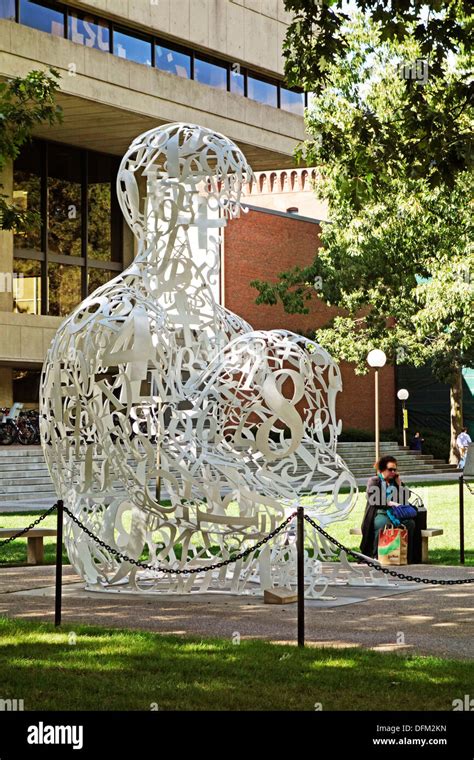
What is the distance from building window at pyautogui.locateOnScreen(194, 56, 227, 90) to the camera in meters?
37.2

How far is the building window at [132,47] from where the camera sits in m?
34.4

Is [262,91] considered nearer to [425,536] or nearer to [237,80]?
[237,80]

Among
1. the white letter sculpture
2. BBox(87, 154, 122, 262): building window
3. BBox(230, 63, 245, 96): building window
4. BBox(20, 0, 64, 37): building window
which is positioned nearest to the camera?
the white letter sculpture

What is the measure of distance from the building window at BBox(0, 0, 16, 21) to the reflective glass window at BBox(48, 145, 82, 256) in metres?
5.86

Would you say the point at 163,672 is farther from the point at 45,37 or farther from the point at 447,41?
the point at 45,37

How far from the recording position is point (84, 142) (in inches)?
1465

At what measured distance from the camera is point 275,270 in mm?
42750

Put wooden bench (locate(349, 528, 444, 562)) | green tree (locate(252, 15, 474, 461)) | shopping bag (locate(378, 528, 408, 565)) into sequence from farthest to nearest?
green tree (locate(252, 15, 474, 461)) < wooden bench (locate(349, 528, 444, 562)) < shopping bag (locate(378, 528, 408, 565))

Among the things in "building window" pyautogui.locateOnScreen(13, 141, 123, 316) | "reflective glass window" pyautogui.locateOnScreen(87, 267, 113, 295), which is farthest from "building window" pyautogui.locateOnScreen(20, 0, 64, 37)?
"reflective glass window" pyautogui.locateOnScreen(87, 267, 113, 295)

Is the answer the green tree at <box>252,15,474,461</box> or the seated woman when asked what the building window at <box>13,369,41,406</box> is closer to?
the green tree at <box>252,15,474,461</box>

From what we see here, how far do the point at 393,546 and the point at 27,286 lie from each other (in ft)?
83.7

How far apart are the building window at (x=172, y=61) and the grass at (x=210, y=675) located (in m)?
29.2
